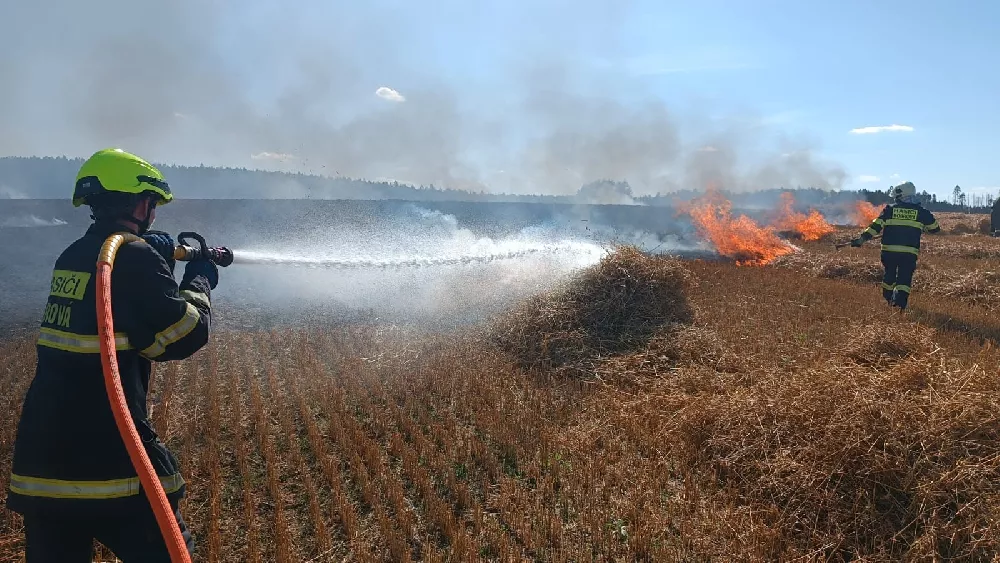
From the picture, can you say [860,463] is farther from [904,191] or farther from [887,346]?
[904,191]

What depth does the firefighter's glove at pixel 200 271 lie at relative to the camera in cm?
287

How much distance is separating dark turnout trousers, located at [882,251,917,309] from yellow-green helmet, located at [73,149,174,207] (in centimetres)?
1107

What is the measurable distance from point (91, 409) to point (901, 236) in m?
11.6

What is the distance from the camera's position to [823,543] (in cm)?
356

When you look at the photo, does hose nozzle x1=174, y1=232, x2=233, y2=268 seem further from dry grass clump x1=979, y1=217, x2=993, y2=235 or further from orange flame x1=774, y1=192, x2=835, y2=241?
dry grass clump x1=979, y1=217, x2=993, y2=235

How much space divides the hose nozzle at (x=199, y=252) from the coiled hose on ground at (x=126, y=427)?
30.4 inches

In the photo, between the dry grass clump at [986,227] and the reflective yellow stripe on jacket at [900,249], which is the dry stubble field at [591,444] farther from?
the dry grass clump at [986,227]

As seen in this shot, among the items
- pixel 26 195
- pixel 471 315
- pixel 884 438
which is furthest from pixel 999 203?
pixel 26 195

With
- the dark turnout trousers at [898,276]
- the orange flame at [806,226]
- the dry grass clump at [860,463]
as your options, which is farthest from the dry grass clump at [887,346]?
the orange flame at [806,226]

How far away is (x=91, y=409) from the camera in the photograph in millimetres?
2211

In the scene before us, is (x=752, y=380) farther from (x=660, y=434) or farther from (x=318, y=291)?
(x=318, y=291)

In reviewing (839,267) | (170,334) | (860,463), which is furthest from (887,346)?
(839,267)

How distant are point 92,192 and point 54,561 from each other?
1.56m

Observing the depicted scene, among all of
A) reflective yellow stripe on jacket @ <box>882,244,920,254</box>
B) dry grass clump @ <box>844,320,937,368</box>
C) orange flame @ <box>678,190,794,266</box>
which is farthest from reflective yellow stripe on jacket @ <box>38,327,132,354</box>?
orange flame @ <box>678,190,794,266</box>
